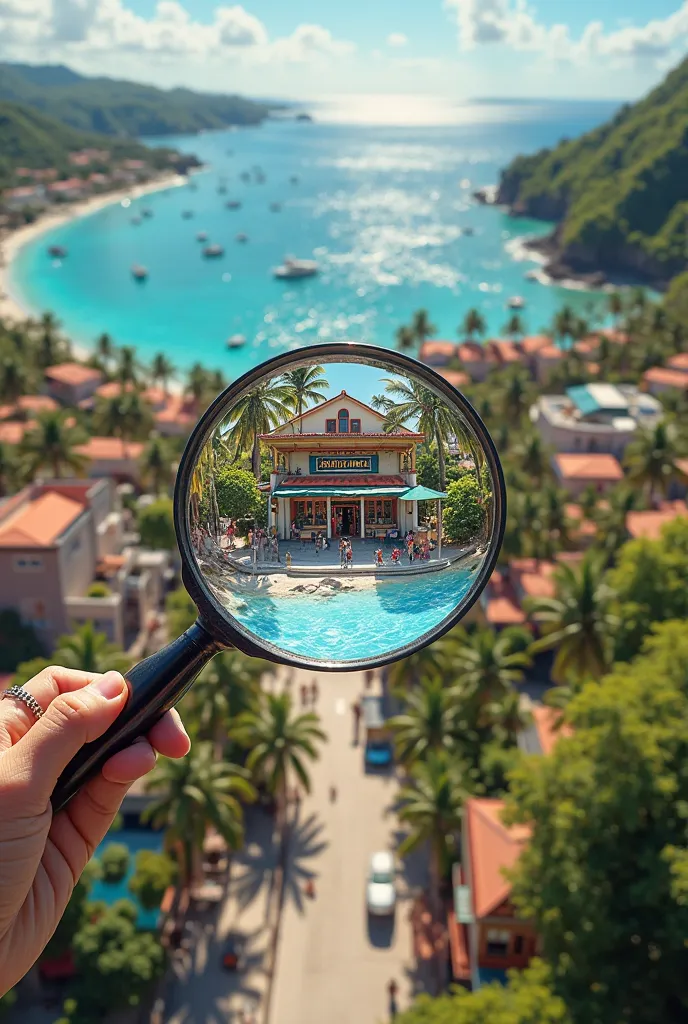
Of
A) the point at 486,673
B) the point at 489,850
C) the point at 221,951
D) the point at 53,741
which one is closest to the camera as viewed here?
the point at 53,741

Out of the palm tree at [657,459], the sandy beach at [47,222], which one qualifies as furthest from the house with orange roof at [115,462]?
the sandy beach at [47,222]

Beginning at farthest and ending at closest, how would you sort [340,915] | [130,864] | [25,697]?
[130,864]
[340,915]
[25,697]

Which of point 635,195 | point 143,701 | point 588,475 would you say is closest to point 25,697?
point 143,701

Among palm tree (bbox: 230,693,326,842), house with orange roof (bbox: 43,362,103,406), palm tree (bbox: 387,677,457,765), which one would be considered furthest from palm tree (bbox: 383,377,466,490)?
house with orange roof (bbox: 43,362,103,406)

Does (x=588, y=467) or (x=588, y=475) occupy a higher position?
(x=588, y=467)

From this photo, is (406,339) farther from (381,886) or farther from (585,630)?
(381,886)

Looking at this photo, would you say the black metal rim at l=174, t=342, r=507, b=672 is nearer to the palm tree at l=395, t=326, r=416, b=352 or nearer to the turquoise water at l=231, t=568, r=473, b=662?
the turquoise water at l=231, t=568, r=473, b=662

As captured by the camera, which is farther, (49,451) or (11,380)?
(11,380)

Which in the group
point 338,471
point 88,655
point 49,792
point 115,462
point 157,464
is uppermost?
point 338,471
